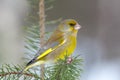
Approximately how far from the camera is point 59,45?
165 cm

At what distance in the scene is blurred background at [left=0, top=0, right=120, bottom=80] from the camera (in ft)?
11.2

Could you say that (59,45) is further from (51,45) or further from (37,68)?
(37,68)

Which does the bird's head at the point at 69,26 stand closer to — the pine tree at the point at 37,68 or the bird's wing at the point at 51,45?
the bird's wing at the point at 51,45

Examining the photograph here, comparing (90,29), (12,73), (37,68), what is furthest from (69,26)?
(90,29)

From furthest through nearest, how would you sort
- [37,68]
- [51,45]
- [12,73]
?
[51,45]
[37,68]
[12,73]

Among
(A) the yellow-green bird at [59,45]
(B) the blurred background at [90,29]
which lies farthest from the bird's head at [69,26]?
(B) the blurred background at [90,29]

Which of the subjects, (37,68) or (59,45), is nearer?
(37,68)

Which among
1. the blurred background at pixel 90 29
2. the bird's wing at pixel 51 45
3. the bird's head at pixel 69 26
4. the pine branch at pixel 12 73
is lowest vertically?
the pine branch at pixel 12 73

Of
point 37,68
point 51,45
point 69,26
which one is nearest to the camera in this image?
point 37,68

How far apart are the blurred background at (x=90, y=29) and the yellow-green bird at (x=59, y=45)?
4.34ft

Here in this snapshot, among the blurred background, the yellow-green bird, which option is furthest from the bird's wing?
the blurred background

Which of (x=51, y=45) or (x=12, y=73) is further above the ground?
(x=51, y=45)

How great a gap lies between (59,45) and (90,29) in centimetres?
256

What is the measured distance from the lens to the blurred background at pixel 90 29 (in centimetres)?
340
